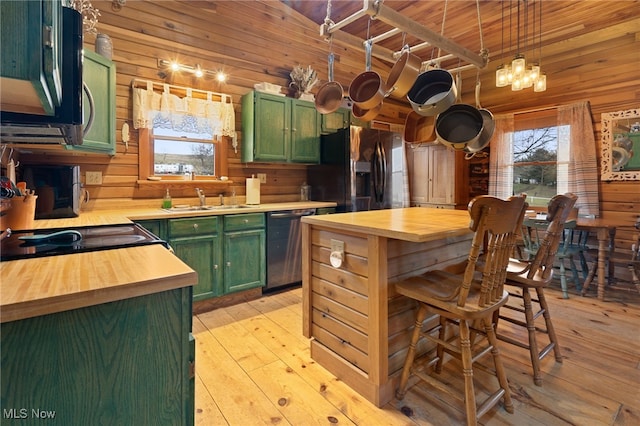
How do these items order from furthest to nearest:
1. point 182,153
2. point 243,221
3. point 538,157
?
1. point 538,157
2. point 182,153
3. point 243,221

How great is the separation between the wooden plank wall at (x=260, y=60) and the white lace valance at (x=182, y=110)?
0.36 feet

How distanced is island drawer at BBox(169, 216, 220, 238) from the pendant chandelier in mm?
2938

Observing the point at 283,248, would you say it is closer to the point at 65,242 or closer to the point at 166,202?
the point at 166,202

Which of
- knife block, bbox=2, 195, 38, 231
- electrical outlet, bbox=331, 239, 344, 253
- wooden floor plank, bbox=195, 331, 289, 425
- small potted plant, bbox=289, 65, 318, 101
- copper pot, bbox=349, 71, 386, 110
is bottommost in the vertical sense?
wooden floor plank, bbox=195, 331, 289, 425

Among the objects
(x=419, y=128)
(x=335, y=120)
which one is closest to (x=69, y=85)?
(x=419, y=128)

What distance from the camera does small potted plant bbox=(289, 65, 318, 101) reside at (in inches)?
153

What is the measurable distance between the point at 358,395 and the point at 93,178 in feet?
9.24

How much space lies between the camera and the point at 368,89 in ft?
6.29

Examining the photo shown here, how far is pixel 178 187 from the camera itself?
10.9 feet

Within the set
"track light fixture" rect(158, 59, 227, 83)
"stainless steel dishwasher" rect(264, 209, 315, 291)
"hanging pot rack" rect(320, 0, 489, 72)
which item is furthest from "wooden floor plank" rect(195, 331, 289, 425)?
"track light fixture" rect(158, 59, 227, 83)

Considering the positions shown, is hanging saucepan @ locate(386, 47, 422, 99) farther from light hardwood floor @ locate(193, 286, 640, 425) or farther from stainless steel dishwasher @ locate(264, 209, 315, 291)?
stainless steel dishwasher @ locate(264, 209, 315, 291)

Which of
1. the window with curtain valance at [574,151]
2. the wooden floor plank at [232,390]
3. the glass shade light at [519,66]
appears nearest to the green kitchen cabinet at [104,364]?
the wooden floor plank at [232,390]

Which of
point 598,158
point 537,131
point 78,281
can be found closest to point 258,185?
point 78,281

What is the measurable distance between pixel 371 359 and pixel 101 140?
2.51 meters
